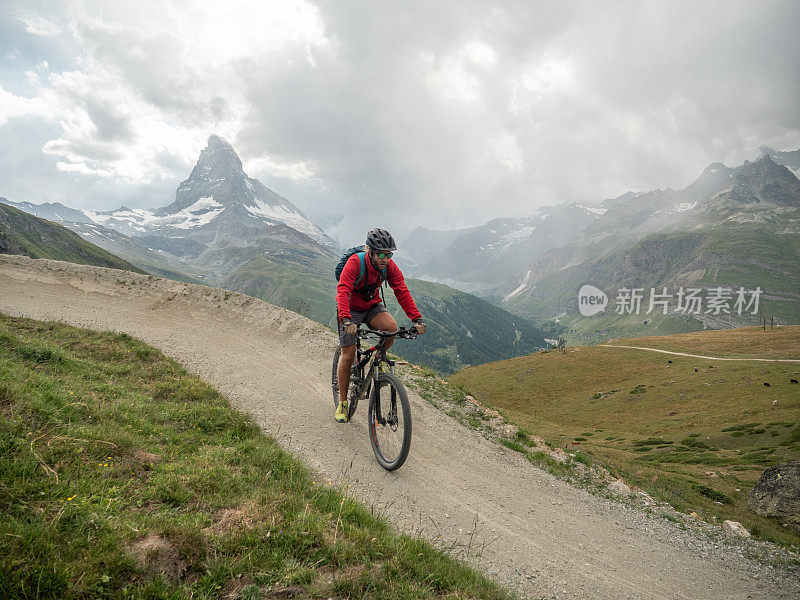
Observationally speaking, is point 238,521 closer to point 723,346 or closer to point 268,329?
point 268,329

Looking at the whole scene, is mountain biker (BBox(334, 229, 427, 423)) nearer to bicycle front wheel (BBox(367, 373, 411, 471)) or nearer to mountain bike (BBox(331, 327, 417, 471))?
mountain bike (BBox(331, 327, 417, 471))

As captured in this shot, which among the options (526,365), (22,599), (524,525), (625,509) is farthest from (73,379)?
(526,365)

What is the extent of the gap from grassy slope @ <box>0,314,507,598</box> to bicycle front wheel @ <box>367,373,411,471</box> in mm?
2410

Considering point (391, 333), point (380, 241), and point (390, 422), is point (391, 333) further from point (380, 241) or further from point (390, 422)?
point (380, 241)

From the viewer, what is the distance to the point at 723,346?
342ft

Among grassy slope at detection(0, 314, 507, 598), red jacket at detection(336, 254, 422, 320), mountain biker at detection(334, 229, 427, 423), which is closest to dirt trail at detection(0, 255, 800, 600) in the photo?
grassy slope at detection(0, 314, 507, 598)

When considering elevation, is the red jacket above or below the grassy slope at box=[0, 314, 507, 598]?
above

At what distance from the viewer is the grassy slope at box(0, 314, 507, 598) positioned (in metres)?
3.24

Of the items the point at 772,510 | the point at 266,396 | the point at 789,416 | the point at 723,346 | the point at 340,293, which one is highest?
the point at 723,346

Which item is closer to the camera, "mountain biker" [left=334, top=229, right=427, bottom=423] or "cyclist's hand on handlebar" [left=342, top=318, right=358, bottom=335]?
"cyclist's hand on handlebar" [left=342, top=318, right=358, bottom=335]

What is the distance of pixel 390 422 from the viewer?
8.38 metres

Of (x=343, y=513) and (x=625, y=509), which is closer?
(x=343, y=513)

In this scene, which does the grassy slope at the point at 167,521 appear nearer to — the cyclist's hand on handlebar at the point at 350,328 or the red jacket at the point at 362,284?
the cyclist's hand on handlebar at the point at 350,328

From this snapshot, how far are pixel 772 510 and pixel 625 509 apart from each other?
Answer: 285 inches
